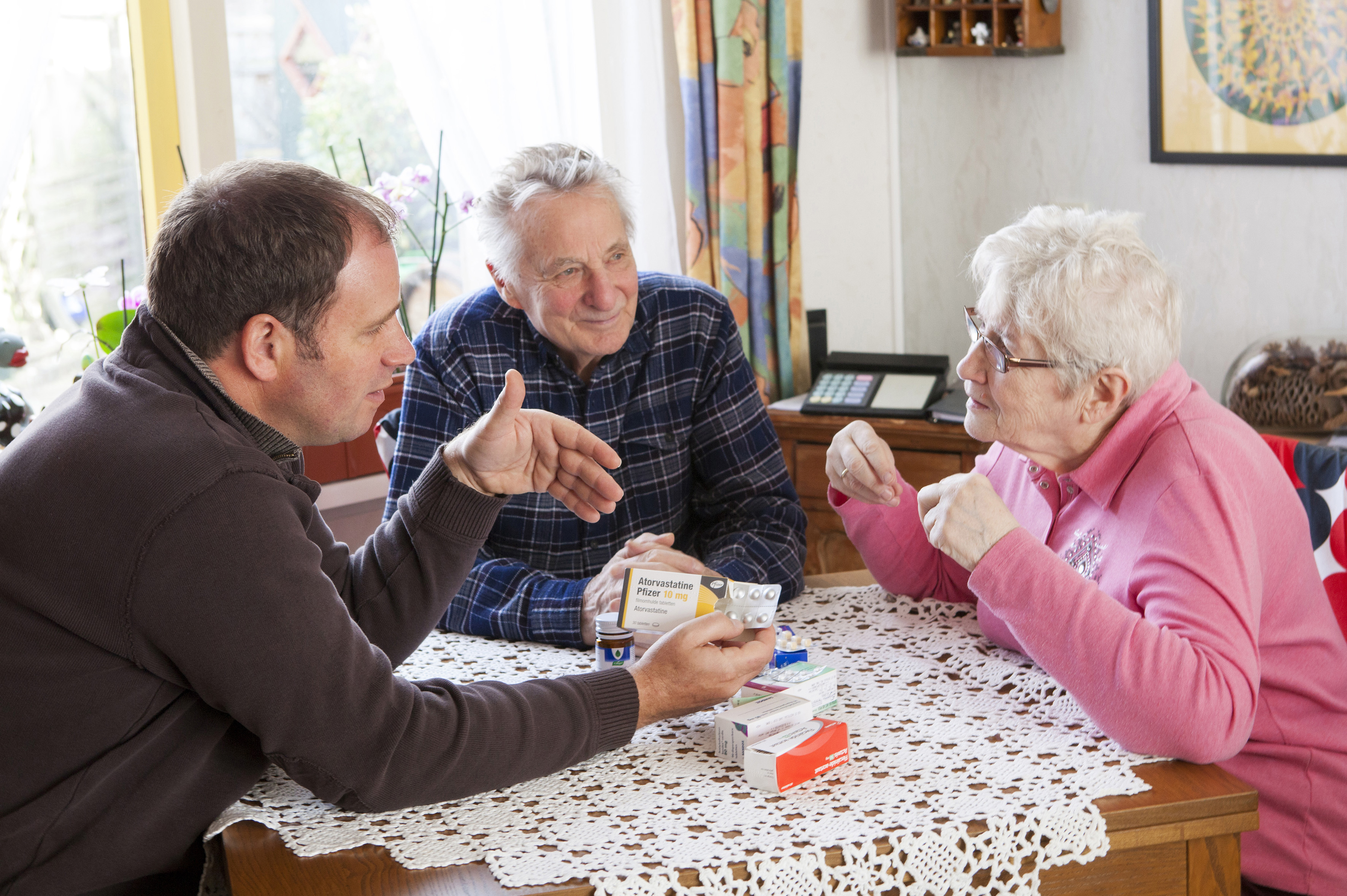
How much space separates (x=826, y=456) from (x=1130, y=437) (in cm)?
133

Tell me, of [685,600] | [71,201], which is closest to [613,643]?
[685,600]

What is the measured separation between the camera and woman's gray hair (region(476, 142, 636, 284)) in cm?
192

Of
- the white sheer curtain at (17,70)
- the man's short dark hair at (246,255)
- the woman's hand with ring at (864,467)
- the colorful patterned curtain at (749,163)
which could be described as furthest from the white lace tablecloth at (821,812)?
the colorful patterned curtain at (749,163)

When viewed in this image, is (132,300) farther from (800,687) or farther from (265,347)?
(800,687)

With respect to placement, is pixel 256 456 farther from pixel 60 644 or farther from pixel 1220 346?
pixel 1220 346

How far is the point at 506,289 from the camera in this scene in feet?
6.57

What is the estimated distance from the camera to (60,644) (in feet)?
3.59

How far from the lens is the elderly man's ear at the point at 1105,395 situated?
142cm

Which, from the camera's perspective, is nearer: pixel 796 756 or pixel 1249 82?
pixel 796 756

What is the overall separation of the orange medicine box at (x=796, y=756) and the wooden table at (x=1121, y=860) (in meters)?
0.11

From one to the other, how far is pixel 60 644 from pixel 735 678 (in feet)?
2.12

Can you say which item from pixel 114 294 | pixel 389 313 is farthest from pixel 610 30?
pixel 389 313

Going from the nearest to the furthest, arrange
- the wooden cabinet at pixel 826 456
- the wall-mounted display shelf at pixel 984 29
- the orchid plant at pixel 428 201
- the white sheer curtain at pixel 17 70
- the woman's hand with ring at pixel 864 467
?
1. the woman's hand with ring at pixel 864 467
2. the white sheer curtain at pixel 17 70
3. the orchid plant at pixel 428 201
4. the wooden cabinet at pixel 826 456
5. the wall-mounted display shelf at pixel 984 29

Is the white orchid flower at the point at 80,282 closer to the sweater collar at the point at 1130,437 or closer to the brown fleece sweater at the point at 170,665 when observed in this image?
the brown fleece sweater at the point at 170,665
